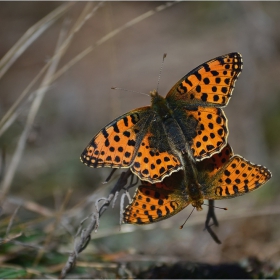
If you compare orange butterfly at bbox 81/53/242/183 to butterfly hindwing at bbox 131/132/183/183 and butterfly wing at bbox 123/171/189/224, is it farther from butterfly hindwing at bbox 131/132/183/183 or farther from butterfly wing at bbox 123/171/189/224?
butterfly wing at bbox 123/171/189/224

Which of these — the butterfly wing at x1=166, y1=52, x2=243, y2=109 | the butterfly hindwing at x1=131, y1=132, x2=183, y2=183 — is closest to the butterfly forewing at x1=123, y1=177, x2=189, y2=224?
the butterfly hindwing at x1=131, y1=132, x2=183, y2=183

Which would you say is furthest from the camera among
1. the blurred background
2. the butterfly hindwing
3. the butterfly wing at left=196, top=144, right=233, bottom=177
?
the blurred background

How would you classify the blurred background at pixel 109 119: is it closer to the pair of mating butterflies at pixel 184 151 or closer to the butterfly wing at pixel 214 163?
the pair of mating butterflies at pixel 184 151

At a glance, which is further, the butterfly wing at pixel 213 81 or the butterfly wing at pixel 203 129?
the butterfly wing at pixel 213 81

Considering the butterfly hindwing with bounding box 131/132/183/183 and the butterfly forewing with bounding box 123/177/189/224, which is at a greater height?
the butterfly hindwing with bounding box 131/132/183/183

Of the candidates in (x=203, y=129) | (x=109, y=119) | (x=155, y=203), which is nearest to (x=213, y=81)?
(x=203, y=129)

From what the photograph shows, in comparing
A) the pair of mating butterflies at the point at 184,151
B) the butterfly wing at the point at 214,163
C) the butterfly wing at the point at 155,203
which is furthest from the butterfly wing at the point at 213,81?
the butterfly wing at the point at 155,203

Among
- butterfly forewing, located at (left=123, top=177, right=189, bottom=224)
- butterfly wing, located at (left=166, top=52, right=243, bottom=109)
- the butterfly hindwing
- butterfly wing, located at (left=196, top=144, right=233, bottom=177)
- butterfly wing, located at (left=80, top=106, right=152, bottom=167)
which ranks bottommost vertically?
butterfly forewing, located at (left=123, top=177, right=189, bottom=224)
